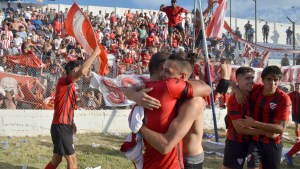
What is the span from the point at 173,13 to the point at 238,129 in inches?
397

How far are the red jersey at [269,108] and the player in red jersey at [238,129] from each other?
11 centimetres

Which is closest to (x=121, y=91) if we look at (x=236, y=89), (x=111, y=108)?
(x=111, y=108)

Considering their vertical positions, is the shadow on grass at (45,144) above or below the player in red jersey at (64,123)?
below

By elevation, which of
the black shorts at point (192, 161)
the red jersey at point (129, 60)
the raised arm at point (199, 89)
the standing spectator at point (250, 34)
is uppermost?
the standing spectator at point (250, 34)

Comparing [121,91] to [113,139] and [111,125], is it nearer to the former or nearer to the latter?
[111,125]

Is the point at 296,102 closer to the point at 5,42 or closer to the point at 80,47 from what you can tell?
the point at 80,47

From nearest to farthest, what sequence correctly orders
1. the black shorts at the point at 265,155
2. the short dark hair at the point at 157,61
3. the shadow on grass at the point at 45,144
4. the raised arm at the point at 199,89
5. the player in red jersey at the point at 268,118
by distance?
the raised arm at the point at 199,89, the short dark hair at the point at 157,61, the player in red jersey at the point at 268,118, the black shorts at the point at 265,155, the shadow on grass at the point at 45,144

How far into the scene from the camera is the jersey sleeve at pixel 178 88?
282 centimetres

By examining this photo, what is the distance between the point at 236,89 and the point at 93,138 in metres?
5.51

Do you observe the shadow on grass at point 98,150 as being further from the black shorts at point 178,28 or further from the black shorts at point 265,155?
the black shorts at point 178,28

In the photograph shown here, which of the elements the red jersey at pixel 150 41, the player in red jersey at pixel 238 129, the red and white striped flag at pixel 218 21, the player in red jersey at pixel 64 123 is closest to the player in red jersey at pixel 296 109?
the red and white striped flag at pixel 218 21

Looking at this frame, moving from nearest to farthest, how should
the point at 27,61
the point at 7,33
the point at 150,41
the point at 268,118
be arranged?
the point at 268,118 < the point at 27,61 < the point at 7,33 < the point at 150,41

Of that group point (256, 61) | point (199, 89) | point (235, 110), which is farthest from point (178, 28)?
point (199, 89)

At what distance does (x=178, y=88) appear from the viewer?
112 inches
